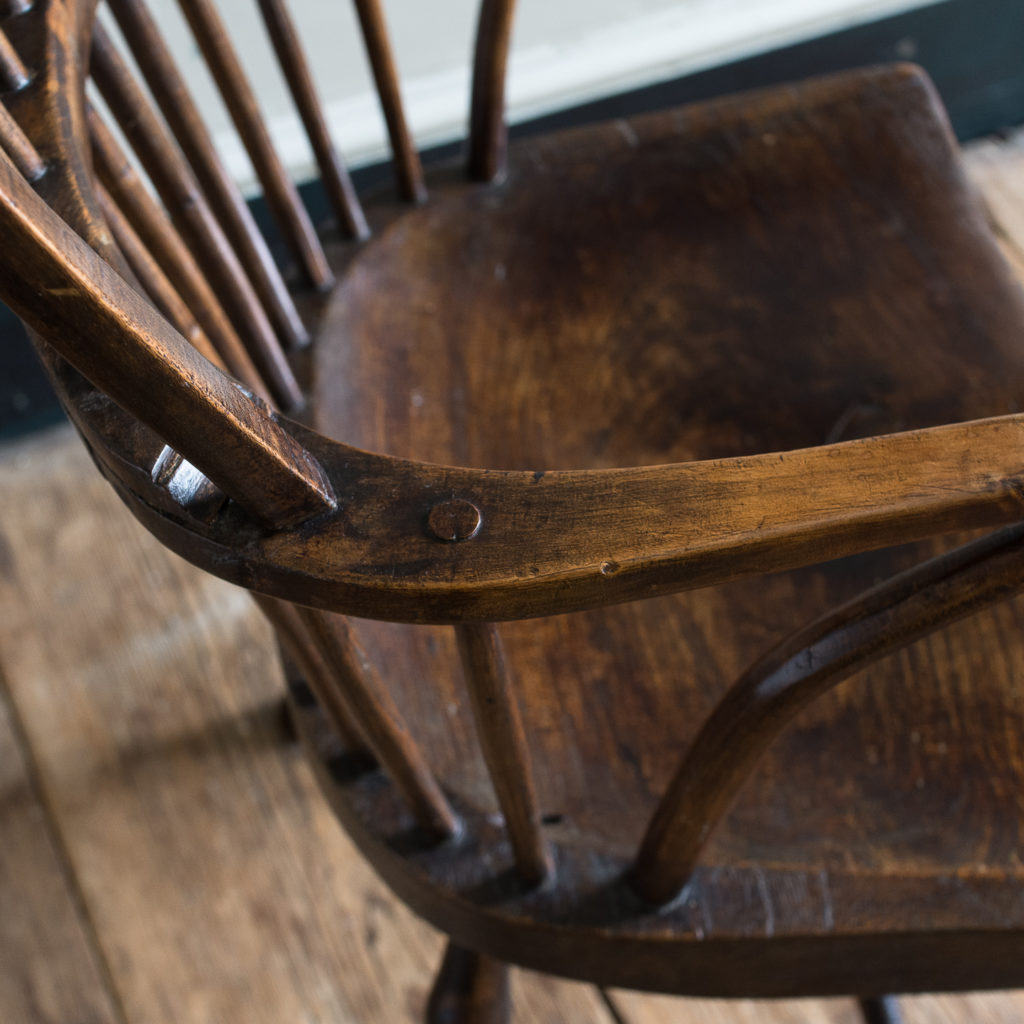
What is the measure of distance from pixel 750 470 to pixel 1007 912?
26 centimetres

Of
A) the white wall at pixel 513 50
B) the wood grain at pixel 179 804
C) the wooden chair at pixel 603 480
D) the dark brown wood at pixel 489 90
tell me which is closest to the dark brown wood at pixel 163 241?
the wooden chair at pixel 603 480

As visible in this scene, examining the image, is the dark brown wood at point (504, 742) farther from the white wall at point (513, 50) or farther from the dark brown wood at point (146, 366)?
the white wall at point (513, 50)

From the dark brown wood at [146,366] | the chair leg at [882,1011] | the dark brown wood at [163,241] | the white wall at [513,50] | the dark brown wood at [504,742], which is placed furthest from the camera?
the white wall at [513,50]

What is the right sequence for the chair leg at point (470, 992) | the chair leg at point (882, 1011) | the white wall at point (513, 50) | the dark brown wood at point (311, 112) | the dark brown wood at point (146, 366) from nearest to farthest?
the dark brown wood at point (146, 366) → the dark brown wood at point (311, 112) → the chair leg at point (470, 992) → the chair leg at point (882, 1011) → the white wall at point (513, 50)

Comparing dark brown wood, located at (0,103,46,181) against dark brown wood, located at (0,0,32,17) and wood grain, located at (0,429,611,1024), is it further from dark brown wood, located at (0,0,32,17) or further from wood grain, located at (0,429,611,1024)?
wood grain, located at (0,429,611,1024)

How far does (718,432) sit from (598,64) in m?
0.74

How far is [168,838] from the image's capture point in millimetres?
956

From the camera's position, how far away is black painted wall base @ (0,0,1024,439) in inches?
46.8

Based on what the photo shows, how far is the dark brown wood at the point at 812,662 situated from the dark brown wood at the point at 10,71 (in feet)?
1.09

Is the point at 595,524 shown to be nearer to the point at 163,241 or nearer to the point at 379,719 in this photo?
the point at 379,719

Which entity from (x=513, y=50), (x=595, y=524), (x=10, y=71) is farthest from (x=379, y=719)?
(x=513, y=50)

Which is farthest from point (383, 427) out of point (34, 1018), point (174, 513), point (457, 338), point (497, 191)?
point (34, 1018)

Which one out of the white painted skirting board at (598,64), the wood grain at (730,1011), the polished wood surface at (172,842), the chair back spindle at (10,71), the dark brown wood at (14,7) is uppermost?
the dark brown wood at (14,7)

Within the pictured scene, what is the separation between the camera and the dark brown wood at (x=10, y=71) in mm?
365
